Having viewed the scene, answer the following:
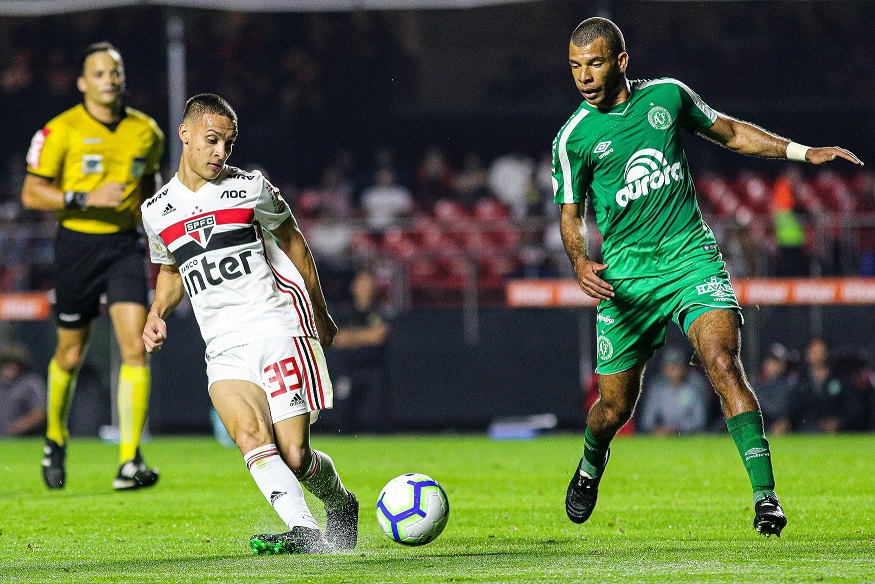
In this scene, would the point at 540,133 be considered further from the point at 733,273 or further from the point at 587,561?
the point at 587,561

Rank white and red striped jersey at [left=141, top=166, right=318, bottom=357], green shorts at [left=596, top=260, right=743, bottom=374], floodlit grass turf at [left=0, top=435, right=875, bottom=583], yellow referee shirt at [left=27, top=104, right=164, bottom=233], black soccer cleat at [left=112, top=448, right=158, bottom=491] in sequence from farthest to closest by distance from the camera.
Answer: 1. yellow referee shirt at [left=27, top=104, right=164, bottom=233]
2. black soccer cleat at [left=112, top=448, right=158, bottom=491]
3. green shorts at [left=596, top=260, right=743, bottom=374]
4. white and red striped jersey at [left=141, top=166, right=318, bottom=357]
5. floodlit grass turf at [left=0, top=435, right=875, bottom=583]

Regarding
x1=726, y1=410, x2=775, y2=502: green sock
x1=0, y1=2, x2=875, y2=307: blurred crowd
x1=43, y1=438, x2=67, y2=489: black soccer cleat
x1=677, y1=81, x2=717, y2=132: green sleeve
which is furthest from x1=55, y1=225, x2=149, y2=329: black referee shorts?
x1=0, y1=2, x2=875, y2=307: blurred crowd

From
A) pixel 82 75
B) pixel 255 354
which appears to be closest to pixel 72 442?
pixel 82 75

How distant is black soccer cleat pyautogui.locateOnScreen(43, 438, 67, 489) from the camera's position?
8.80 m

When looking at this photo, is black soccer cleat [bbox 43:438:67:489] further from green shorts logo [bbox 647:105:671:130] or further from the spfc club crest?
green shorts logo [bbox 647:105:671:130]

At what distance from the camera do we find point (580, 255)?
591 cm

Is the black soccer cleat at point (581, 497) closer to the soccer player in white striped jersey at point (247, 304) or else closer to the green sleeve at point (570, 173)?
the soccer player in white striped jersey at point (247, 304)

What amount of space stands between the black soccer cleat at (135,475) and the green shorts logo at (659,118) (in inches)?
162

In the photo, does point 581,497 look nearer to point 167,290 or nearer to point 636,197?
point 636,197

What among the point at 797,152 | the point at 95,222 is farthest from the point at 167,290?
the point at 95,222

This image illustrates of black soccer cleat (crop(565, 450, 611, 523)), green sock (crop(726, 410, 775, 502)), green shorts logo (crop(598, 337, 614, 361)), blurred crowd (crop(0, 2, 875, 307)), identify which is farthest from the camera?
blurred crowd (crop(0, 2, 875, 307))

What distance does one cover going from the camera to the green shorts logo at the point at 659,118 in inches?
233

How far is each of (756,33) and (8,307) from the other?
607 inches

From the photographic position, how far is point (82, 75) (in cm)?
881
